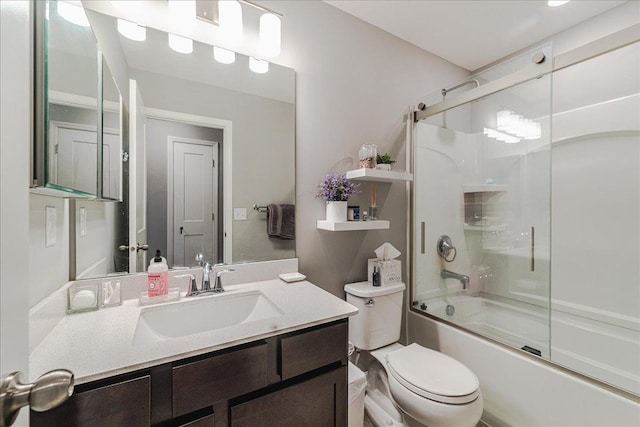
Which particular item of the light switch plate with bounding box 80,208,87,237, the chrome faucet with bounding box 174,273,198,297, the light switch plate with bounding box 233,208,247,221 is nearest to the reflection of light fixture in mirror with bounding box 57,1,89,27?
the light switch plate with bounding box 80,208,87,237

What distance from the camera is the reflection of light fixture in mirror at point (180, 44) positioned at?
1244 millimetres

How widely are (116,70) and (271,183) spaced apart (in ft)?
2.71

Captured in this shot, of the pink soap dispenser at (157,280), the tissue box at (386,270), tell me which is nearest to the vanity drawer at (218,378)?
A: the pink soap dispenser at (157,280)

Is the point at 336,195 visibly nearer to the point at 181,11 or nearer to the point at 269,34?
the point at 269,34

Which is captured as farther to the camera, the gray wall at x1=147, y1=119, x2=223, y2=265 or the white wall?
the gray wall at x1=147, y1=119, x2=223, y2=265

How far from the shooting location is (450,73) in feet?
7.59

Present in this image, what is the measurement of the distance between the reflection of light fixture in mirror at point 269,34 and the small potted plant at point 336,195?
76cm

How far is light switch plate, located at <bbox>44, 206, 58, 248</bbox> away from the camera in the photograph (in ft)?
2.78

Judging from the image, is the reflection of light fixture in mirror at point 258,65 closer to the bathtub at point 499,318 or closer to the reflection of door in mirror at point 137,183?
the reflection of door in mirror at point 137,183

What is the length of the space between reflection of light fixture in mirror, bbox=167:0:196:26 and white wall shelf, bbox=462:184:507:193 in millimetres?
2057

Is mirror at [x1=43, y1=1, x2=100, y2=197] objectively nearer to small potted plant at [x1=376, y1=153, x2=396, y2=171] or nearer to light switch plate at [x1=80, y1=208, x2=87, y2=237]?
light switch plate at [x1=80, y1=208, x2=87, y2=237]

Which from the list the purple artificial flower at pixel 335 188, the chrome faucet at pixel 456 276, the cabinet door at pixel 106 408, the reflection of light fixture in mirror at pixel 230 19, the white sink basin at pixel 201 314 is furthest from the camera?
the chrome faucet at pixel 456 276

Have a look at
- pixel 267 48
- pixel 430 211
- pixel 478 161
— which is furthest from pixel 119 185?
pixel 478 161

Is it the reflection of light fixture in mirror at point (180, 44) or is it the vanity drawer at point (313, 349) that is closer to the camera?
the vanity drawer at point (313, 349)
